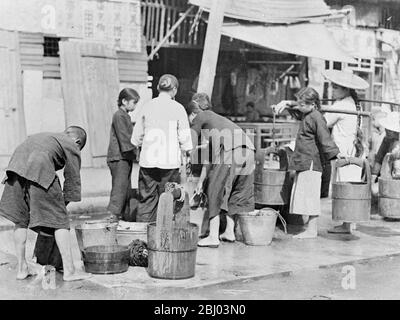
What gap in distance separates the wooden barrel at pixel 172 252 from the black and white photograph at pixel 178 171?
0.01 meters

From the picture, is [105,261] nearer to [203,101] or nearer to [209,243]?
[209,243]

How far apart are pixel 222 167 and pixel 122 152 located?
1562 millimetres

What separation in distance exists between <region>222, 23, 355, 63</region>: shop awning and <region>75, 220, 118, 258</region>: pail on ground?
28.0 ft

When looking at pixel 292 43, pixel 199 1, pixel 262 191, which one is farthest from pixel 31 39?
pixel 262 191

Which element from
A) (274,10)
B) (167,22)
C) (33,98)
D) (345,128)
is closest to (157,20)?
(167,22)

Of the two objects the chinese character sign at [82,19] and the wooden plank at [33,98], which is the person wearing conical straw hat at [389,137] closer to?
the chinese character sign at [82,19]

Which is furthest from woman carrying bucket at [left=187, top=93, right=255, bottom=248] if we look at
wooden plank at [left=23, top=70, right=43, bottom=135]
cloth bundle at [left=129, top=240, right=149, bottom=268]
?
wooden plank at [left=23, top=70, right=43, bottom=135]

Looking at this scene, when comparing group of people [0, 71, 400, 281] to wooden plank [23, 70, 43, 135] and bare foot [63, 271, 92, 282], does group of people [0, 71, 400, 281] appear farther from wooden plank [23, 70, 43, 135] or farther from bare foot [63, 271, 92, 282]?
wooden plank [23, 70, 43, 135]

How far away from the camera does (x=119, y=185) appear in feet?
31.7

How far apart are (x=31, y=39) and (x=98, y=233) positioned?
298 inches

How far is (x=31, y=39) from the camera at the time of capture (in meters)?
14.3

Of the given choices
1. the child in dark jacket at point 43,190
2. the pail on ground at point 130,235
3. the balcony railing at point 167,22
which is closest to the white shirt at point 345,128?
the pail on ground at point 130,235

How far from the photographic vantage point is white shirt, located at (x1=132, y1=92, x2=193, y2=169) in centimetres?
833
